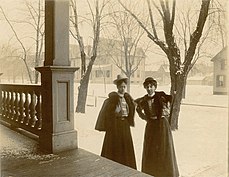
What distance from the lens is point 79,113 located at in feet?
8.57

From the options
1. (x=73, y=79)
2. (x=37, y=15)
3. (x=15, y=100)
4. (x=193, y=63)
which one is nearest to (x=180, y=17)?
(x=193, y=63)

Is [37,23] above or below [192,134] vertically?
above

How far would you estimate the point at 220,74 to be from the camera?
80.4 inches

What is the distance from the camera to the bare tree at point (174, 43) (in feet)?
7.45

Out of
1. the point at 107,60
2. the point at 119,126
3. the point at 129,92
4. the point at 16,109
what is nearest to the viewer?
the point at 129,92

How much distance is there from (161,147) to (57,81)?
99 centimetres

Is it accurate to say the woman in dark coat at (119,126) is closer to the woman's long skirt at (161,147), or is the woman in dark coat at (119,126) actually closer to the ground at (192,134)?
the ground at (192,134)

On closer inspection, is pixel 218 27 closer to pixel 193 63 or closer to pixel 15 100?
pixel 193 63

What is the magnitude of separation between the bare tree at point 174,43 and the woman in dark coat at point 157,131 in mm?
75

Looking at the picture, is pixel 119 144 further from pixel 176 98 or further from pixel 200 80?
pixel 200 80

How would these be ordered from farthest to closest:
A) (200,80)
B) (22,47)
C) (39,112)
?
(22,47), (39,112), (200,80)

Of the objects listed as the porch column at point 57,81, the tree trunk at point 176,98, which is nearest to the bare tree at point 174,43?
the tree trunk at point 176,98

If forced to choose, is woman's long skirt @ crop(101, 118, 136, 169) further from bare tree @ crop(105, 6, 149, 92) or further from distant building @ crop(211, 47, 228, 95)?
distant building @ crop(211, 47, 228, 95)

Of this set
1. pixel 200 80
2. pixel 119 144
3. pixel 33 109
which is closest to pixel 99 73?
pixel 119 144
